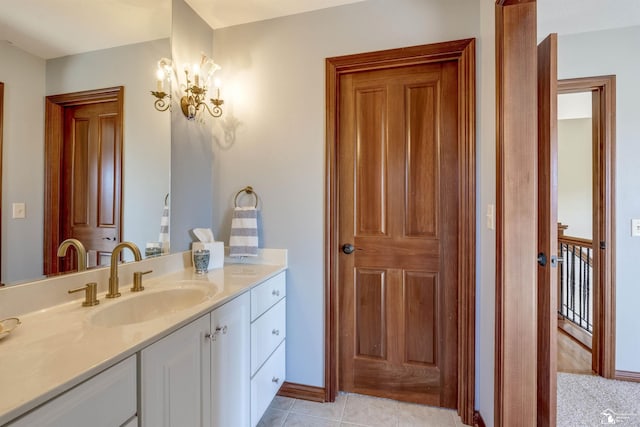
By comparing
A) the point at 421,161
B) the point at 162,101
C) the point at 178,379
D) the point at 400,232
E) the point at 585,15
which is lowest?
the point at 178,379

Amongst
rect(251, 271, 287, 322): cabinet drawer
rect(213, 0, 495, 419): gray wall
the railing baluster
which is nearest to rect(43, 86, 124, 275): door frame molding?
rect(251, 271, 287, 322): cabinet drawer

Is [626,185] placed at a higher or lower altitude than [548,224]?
higher

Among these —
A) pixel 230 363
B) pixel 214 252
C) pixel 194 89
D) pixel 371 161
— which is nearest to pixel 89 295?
pixel 230 363

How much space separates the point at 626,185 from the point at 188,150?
9.83 ft

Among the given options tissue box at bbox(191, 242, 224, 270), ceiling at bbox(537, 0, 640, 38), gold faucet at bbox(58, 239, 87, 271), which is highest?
ceiling at bbox(537, 0, 640, 38)

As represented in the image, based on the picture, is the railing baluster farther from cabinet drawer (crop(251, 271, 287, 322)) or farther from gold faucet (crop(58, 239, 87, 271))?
A: gold faucet (crop(58, 239, 87, 271))

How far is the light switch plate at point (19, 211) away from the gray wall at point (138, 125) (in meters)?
0.37

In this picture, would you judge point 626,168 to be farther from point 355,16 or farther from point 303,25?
point 303,25

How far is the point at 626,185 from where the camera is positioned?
2.07 metres

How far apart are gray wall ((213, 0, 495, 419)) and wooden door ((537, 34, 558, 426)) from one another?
58 centimetres

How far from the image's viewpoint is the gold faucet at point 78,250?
1177 mm

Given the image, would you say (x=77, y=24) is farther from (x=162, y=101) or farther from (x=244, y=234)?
(x=244, y=234)

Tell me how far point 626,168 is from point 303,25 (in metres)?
2.44

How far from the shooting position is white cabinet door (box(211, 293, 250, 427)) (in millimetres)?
1207
